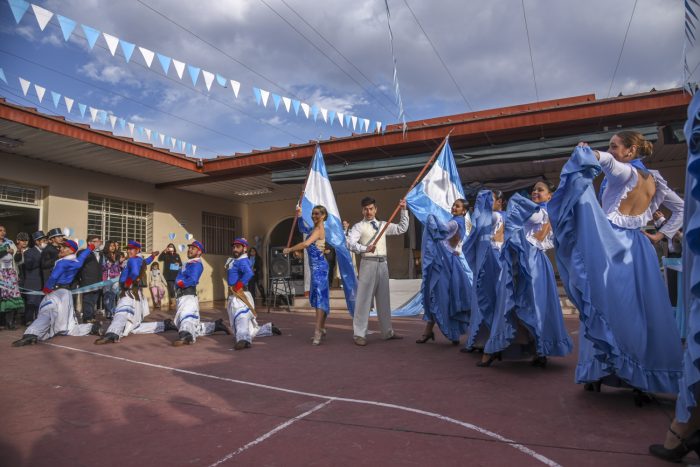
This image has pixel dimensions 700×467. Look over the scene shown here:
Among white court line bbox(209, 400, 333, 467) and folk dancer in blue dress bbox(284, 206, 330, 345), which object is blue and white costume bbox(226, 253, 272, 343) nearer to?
folk dancer in blue dress bbox(284, 206, 330, 345)

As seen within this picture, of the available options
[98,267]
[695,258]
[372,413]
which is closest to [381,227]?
[372,413]

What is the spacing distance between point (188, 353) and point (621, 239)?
4.93 meters

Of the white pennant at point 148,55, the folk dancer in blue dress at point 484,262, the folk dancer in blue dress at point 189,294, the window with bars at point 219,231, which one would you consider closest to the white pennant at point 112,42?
the white pennant at point 148,55

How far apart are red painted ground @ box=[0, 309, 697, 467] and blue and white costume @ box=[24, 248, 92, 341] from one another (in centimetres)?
189

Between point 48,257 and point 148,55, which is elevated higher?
point 148,55

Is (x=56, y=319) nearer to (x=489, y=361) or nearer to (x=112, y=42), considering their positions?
(x=112, y=42)

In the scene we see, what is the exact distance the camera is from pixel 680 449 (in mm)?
2264

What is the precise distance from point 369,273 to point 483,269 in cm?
191

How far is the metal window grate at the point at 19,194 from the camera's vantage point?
35.3ft

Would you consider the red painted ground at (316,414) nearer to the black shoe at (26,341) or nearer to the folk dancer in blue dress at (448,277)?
the folk dancer in blue dress at (448,277)

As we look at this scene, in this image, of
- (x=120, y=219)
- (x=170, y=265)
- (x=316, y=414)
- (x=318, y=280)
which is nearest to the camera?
(x=316, y=414)

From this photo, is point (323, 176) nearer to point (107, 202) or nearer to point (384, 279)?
point (384, 279)

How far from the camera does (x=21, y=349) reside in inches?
259

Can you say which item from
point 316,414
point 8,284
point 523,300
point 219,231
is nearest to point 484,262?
point 523,300
